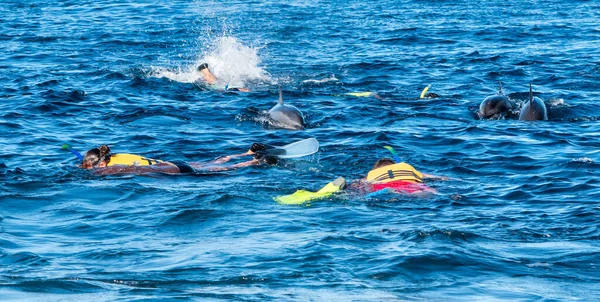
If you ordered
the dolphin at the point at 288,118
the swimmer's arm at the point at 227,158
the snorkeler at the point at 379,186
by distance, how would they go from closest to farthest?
the snorkeler at the point at 379,186 < the swimmer's arm at the point at 227,158 < the dolphin at the point at 288,118

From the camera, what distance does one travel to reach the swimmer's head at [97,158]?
1418 cm

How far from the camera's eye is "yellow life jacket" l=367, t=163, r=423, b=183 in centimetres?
1297

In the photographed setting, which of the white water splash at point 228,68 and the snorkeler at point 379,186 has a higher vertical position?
the white water splash at point 228,68

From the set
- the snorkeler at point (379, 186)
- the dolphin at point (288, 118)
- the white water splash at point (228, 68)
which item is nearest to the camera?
the snorkeler at point (379, 186)

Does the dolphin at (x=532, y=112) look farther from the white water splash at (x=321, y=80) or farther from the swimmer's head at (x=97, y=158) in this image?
the swimmer's head at (x=97, y=158)

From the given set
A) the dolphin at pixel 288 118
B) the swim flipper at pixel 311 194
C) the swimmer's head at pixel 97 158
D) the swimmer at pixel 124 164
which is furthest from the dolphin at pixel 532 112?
the swimmer's head at pixel 97 158

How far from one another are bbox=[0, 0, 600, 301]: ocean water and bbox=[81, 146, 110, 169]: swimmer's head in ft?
0.84

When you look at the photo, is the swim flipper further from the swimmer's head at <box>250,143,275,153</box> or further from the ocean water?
the swimmer's head at <box>250,143,275,153</box>

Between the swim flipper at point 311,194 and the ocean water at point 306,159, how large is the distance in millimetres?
199

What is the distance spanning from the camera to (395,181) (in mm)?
12906

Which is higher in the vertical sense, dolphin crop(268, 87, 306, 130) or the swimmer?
dolphin crop(268, 87, 306, 130)

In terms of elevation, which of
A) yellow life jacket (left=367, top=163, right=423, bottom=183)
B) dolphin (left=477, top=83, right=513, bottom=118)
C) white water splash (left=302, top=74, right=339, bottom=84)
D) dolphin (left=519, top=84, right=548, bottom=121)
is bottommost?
yellow life jacket (left=367, top=163, right=423, bottom=183)

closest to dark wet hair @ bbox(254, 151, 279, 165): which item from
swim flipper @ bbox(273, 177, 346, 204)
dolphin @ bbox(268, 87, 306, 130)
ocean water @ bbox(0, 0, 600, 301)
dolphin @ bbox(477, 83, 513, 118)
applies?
ocean water @ bbox(0, 0, 600, 301)

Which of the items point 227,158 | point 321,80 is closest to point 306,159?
point 227,158
